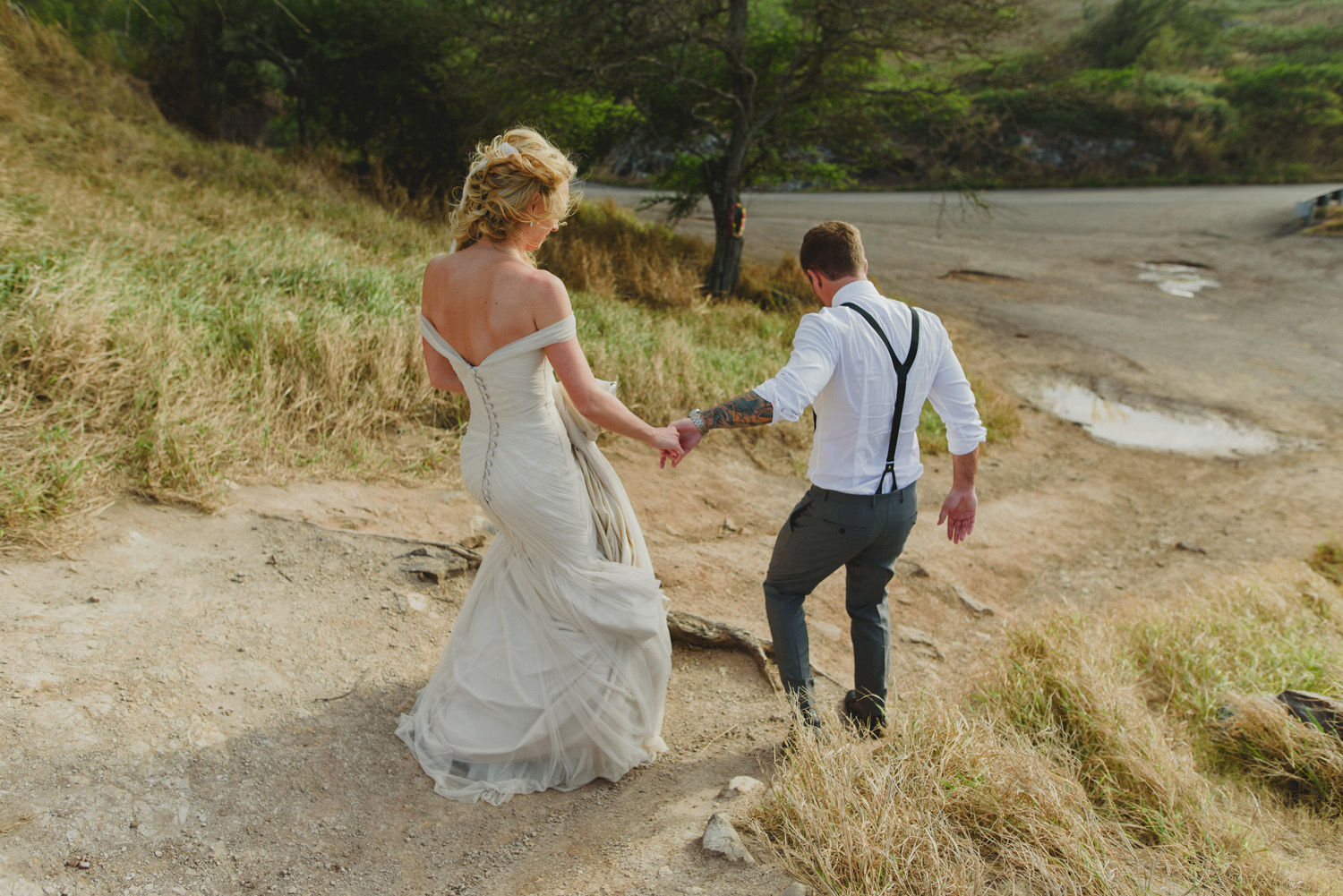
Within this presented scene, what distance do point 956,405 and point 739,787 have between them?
1.58 m

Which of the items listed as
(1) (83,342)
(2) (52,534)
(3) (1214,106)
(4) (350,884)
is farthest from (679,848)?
(3) (1214,106)

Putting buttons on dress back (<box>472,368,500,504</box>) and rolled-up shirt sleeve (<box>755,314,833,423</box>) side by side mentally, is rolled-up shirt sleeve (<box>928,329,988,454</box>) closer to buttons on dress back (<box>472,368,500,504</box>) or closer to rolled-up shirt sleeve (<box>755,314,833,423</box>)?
rolled-up shirt sleeve (<box>755,314,833,423</box>)

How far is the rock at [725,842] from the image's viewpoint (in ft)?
8.01

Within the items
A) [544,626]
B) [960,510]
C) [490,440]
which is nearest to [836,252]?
[960,510]

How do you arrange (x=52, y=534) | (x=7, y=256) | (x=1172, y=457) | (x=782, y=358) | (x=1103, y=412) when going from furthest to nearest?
(x=1103, y=412) → (x=782, y=358) → (x=1172, y=457) → (x=7, y=256) → (x=52, y=534)

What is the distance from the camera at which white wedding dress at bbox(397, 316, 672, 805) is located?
280 centimetres

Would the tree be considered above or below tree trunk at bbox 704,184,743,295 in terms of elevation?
above

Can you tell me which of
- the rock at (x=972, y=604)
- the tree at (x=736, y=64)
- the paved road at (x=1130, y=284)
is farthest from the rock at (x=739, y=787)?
the tree at (x=736, y=64)

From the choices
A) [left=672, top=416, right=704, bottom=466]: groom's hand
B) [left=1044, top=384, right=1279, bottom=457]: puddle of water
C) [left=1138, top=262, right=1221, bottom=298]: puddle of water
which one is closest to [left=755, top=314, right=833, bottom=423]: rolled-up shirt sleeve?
[left=672, top=416, right=704, bottom=466]: groom's hand

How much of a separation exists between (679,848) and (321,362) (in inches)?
175

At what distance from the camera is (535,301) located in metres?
2.54

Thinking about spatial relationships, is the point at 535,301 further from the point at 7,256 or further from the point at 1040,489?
the point at 1040,489

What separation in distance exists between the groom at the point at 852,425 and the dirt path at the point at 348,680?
73cm

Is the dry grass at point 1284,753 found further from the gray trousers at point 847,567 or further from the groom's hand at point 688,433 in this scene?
the groom's hand at point 688,433
